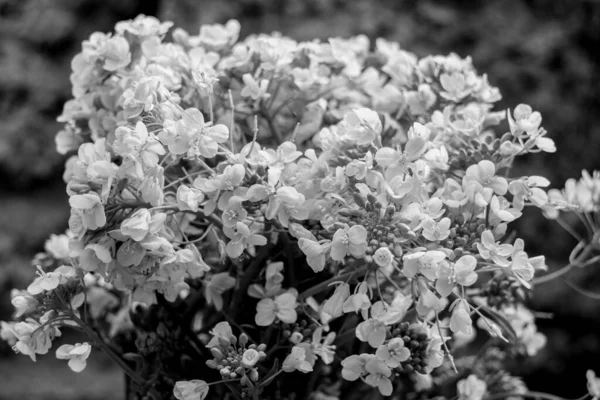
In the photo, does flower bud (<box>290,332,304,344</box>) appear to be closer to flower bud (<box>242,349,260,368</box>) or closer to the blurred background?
flower bud (<box>242,349,260,368</box>)

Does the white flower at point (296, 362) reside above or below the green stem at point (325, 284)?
below

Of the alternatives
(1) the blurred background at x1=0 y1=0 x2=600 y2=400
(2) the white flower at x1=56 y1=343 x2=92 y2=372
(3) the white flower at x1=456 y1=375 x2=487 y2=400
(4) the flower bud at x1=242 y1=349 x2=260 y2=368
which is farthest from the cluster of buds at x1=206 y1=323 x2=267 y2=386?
(1) the blurred background at x1=0 y1=0 x2=600 y2=400

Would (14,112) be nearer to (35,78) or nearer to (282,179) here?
(35,78)

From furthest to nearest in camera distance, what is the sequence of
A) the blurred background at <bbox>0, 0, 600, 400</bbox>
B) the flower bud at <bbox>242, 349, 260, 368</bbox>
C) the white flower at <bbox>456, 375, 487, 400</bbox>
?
the blurred background at <bbox>0, 0, 600, 400</bbox> → the white flower at <bbox>456, 375, 487, 400</bbox> → the flower bud at <bbox>242, 349, 260, 368</bbox>

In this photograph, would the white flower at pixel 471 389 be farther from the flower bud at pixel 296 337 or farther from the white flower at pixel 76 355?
the white flower at pixel 76 355

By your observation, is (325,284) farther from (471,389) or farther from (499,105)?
(499,105)

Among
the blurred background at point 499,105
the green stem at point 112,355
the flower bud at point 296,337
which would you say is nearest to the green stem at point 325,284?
the flower bud at point 296,337

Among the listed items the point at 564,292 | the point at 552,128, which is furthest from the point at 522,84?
the point at 564,292

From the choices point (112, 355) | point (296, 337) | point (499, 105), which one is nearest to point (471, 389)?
point (296, 337)
